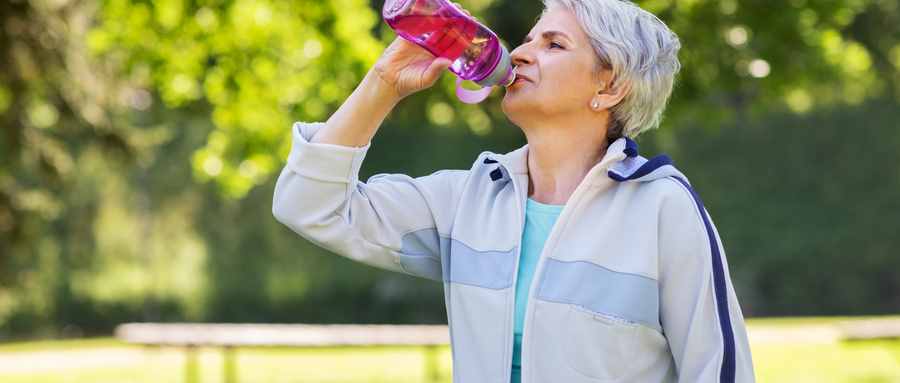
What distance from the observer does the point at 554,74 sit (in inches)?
102

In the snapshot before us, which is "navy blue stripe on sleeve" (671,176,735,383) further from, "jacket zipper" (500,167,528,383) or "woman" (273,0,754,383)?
"jacket zipper" (500,167,528,383)

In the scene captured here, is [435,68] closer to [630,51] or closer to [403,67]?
[403,67]

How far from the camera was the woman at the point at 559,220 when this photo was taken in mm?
2412

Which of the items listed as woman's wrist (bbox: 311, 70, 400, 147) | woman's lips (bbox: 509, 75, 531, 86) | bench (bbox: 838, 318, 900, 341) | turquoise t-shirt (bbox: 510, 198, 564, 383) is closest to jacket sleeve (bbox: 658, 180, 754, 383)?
turquoise t-shirt (bbox: 510, 198, 564, 383)

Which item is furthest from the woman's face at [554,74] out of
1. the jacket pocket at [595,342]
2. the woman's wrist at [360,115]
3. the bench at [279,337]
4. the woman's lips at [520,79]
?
the bench at [279,337]

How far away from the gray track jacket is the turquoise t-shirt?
31 millimetres

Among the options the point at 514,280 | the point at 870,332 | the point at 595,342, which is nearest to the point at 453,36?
the point at 514,280

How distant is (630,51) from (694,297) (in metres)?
0.54

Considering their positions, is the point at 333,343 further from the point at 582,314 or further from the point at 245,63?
the point at 582,314

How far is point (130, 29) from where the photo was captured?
8.35m


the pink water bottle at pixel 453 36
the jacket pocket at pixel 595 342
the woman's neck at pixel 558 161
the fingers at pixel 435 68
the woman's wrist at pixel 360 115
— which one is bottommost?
the jacket pocket at pixel 595 342

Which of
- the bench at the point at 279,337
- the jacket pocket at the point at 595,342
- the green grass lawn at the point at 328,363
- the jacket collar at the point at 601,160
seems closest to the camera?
the jacket pocket at the point at 595,342

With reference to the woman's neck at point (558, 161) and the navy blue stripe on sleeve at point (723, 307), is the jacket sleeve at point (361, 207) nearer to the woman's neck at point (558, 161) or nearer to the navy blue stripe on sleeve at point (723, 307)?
the woman's neck at point (558, 161)

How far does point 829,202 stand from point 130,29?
10.8 meters
